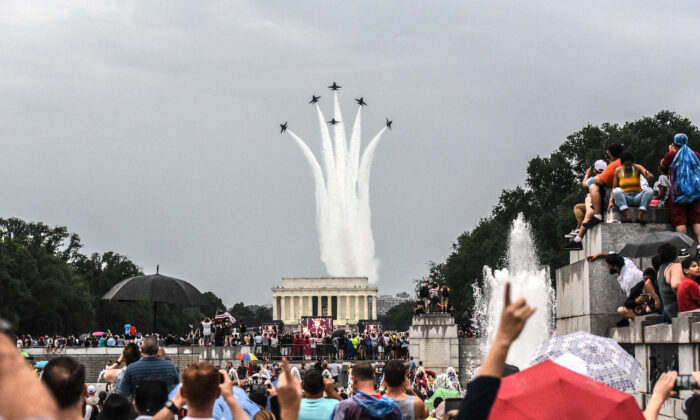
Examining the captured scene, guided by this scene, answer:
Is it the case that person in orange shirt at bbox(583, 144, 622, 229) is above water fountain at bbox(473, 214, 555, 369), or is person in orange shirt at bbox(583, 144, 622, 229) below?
above

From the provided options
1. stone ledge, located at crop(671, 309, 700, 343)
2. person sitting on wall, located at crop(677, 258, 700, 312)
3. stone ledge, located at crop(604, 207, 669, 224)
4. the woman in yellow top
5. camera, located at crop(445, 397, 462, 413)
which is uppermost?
the woman in yellow top

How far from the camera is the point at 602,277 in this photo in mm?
16609

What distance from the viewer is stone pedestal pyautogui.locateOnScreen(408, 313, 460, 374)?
4503 centimetres

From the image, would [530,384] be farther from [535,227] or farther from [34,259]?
[34,259]

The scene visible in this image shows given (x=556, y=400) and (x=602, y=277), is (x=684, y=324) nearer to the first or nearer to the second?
(x=602, y=277)

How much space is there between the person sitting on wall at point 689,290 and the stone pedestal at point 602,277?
3.50 meters

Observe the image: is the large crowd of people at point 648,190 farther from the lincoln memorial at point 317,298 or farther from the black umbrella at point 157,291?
the lincoln memorial at point 317,298

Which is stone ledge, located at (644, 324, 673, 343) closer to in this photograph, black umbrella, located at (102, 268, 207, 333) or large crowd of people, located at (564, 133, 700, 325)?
large crowd of people, located at (564, 133, 700, 325)

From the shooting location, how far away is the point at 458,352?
45.1m

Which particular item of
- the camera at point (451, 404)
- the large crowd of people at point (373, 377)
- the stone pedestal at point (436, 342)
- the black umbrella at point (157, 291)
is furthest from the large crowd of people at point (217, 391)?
the stone pedestal at point (436, 342)

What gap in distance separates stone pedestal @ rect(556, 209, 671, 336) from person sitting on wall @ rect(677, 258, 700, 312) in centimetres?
350

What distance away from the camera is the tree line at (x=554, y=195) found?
228 ft

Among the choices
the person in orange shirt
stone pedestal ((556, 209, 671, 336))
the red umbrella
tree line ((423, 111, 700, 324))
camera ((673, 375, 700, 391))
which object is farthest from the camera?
tree line ((423, 111, 700, 324))

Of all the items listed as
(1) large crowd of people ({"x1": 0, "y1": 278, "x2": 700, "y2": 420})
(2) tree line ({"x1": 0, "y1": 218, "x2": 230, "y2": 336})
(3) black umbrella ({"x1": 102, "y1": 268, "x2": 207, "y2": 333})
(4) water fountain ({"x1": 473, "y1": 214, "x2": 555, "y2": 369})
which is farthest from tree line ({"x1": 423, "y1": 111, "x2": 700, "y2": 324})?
(1) large crowd of people ({"x1": 0, "y1": 278, "x2": 700, "y2": 420})
